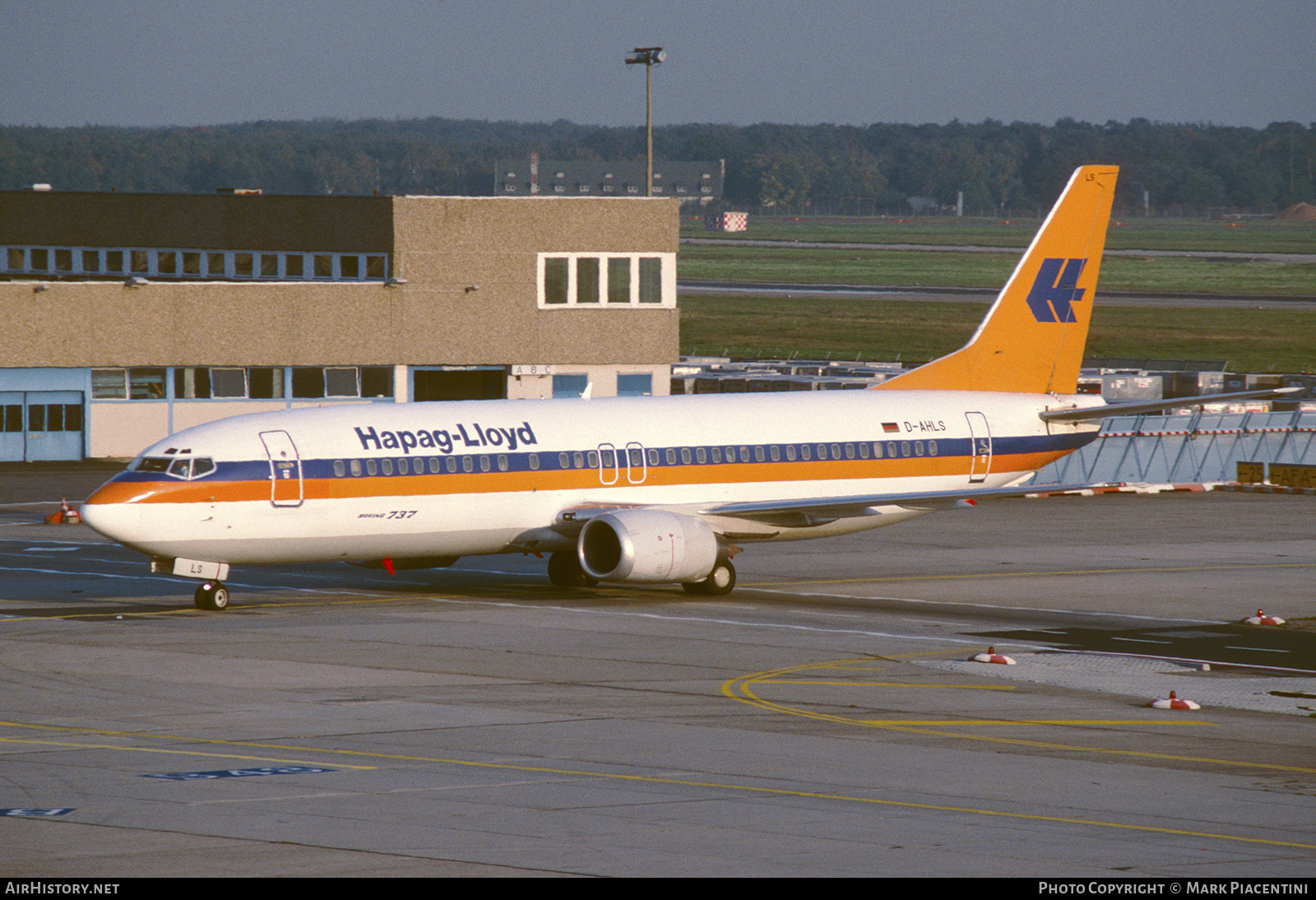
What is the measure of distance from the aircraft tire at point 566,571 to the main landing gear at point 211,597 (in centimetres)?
786

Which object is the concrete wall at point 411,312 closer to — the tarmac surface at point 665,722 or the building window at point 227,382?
the building window at point 227,382

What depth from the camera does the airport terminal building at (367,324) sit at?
68750 millimetres

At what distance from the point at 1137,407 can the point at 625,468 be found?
1208cm

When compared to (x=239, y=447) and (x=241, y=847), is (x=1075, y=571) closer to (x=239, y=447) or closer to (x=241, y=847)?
(x=239, y=447)

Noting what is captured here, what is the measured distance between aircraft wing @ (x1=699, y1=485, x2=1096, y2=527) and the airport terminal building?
3247 centimetres

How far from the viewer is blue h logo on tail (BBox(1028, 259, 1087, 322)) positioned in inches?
1889

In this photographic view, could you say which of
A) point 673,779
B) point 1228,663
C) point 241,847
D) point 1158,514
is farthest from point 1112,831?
point 1158,514

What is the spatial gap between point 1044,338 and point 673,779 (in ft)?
96.3

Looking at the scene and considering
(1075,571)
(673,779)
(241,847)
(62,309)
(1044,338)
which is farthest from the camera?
(62,309)

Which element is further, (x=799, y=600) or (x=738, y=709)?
(x=799, y=600)

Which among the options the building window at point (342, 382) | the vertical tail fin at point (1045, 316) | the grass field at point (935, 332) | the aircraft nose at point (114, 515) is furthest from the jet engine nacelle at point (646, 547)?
the grass field at point (935, 332)

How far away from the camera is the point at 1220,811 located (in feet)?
63.6

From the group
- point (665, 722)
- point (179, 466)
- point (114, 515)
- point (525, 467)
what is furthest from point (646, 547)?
point (665, 722)

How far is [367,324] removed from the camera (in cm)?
7075
